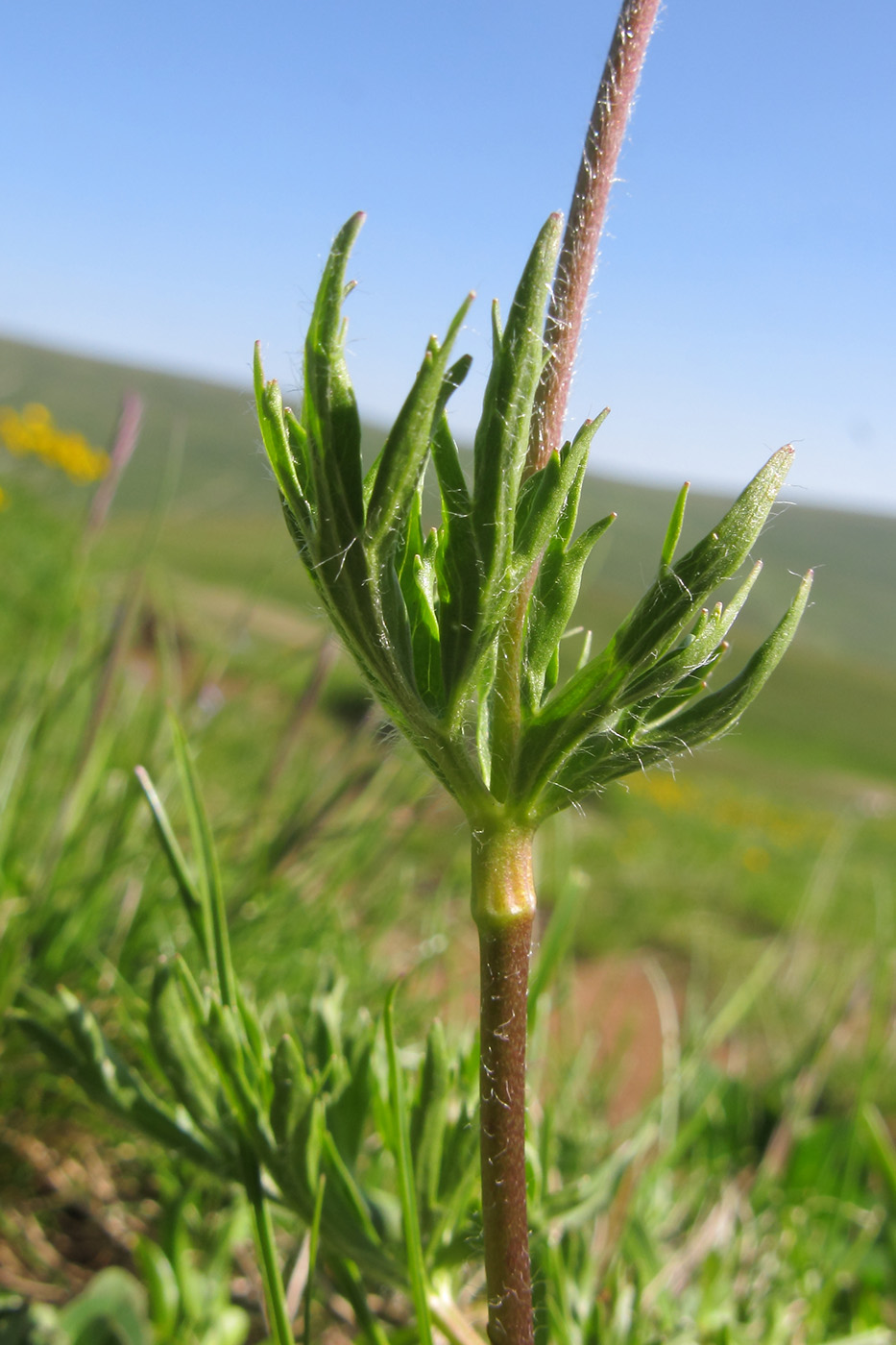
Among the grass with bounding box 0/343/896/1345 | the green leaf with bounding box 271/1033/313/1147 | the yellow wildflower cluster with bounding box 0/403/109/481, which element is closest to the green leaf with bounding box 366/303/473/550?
the grass with bounding box 0/343/896/1345

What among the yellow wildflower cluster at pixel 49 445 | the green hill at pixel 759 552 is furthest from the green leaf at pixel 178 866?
the green hill at pixel 759 552

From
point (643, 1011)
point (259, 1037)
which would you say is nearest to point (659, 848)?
point (643, 1011)

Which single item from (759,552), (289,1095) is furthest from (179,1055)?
(759,552)

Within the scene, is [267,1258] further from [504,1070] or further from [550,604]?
[550,604]

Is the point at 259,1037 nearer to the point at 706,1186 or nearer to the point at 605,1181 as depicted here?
the point at 605,1181

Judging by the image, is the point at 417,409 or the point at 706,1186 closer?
the point at 417,409

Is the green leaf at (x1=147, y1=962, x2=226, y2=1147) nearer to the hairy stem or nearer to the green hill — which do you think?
the hairy stem
